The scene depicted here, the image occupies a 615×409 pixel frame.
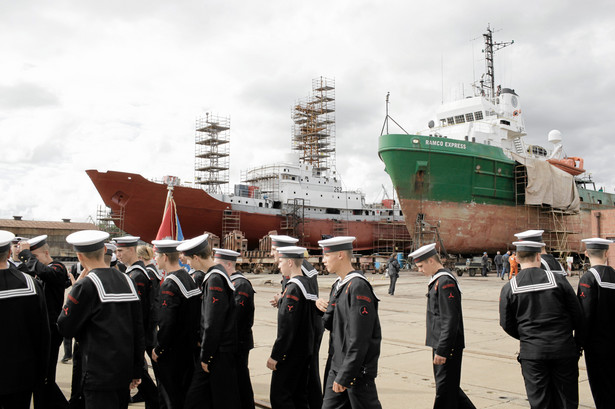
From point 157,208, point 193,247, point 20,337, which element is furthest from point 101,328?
point 157,208

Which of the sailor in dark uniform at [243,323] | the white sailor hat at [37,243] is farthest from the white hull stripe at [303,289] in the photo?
the white sailor hat at [37,243]

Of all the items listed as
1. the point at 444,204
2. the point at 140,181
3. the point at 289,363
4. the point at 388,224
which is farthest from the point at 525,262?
the point at 388,224

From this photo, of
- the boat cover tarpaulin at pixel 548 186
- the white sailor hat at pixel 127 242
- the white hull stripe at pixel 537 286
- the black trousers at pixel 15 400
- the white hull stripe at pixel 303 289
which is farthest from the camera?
the boat cover tarpaulin at pixel 548 186

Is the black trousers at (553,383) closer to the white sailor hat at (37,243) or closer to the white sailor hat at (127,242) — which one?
the white sailor hat at (127,242)

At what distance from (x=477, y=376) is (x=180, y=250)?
401 centimetres

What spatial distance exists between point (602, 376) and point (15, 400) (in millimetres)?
4840

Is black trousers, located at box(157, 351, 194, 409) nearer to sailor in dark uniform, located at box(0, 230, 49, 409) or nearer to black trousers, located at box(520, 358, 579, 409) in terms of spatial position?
sailor in dark uniform, located at box(0, 230, 49, 409)

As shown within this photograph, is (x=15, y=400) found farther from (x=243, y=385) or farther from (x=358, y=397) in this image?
(x=358, y=397)

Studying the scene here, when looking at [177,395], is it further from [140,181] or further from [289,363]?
[140,181]

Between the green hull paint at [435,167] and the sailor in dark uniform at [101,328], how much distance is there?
26.8 m

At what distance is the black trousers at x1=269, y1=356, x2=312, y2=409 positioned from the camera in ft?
14.4

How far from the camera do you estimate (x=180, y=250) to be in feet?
15.4

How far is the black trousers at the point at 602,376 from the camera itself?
442cm

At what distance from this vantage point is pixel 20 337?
3547 millimetres
